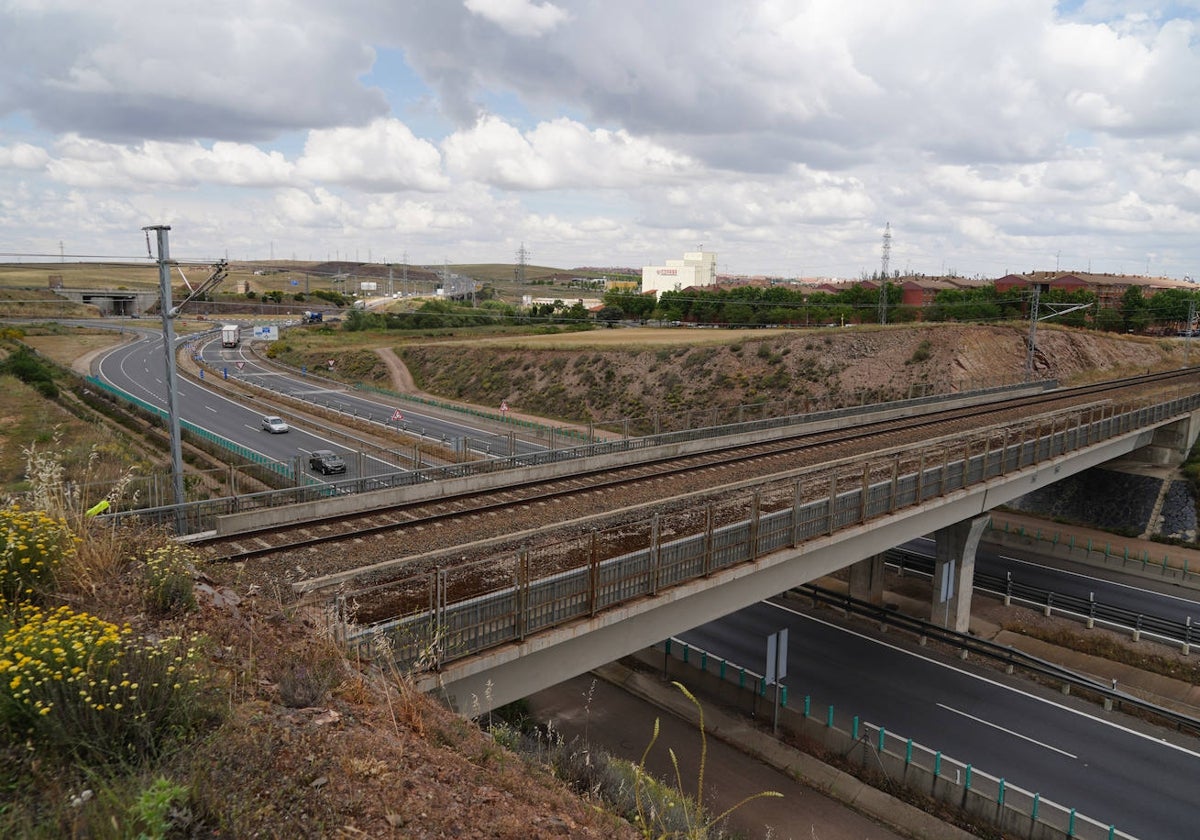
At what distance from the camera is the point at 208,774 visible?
4.61m

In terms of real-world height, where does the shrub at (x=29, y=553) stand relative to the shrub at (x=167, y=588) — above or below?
above

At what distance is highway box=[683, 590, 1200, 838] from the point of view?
55.5 ft

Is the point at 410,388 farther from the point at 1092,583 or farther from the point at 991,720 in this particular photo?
the point at 991,720

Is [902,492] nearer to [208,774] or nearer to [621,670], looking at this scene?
[621,670]

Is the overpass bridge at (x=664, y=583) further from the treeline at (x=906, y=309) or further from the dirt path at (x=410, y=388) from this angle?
the treeline at (x=906, y=309)

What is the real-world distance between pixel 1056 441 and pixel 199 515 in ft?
92.7

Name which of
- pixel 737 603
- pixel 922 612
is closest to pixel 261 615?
pixel 737 603

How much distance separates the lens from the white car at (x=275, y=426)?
49.7m

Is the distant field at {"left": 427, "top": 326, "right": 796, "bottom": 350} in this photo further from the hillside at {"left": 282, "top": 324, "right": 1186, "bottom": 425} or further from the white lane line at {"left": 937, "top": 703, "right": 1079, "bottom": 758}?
the white lane line at {"left": 937, "top": 703, "right": 1079, "bottom": 758}

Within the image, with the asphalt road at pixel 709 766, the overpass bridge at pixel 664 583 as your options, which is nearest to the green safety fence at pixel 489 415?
the asphalt road at pixel 709 766

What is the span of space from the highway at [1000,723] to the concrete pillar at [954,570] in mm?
2212

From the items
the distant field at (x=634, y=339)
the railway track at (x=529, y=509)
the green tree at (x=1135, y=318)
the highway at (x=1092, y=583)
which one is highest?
the green tree at (x=1135, y=318)

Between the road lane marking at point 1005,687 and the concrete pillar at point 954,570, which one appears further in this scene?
the concrete pillar at point 954,570

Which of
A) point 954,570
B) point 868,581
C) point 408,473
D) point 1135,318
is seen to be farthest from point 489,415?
point 1135,318
